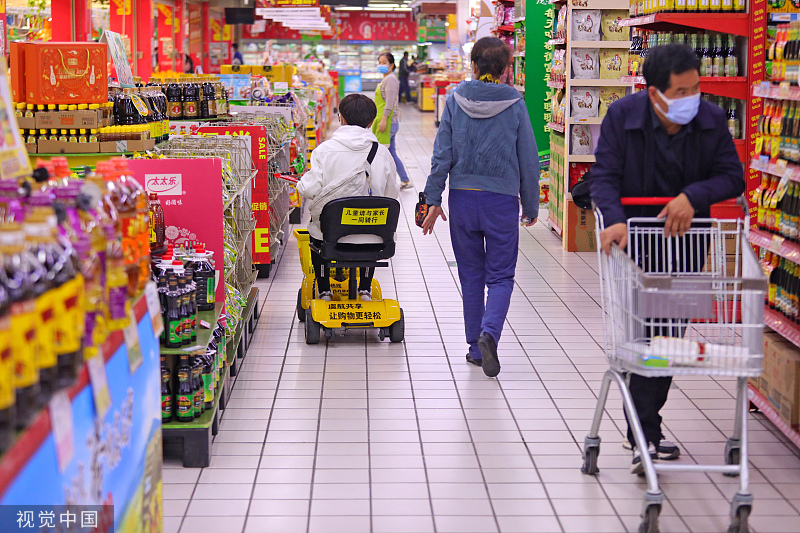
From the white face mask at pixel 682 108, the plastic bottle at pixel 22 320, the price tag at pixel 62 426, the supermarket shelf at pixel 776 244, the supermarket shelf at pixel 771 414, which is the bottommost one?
the supermarket shelf at pixel 771 414

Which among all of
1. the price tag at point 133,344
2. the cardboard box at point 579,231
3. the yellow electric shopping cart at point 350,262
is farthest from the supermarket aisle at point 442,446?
the cardboard box at point 579,231

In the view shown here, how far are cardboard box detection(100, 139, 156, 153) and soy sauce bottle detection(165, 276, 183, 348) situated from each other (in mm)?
1509

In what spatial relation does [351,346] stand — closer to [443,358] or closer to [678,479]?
[443,358]

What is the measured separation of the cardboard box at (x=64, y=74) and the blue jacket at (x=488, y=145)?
1.89 metres

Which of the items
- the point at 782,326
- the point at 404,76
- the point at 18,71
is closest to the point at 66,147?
the point at 18,71

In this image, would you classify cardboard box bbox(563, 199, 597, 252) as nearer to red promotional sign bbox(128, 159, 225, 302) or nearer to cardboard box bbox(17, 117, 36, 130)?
red promotional sign bbox(128, 159, 225, 302)

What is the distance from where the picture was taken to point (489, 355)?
15.2ft

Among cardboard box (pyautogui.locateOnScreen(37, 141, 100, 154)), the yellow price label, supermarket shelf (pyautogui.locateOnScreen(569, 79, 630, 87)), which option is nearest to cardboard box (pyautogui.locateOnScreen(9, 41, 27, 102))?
cardboard box (pyautogui.locateOnScreen(37, 141, 100, 154))

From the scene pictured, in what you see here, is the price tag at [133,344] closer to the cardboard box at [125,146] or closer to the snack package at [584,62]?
the cardboard box at [125,146]

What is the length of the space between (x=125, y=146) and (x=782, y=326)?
338 cm

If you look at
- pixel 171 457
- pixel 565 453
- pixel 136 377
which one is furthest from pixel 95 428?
pixel 565 453

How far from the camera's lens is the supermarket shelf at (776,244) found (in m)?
3.67

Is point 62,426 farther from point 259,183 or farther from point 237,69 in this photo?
point 237,69

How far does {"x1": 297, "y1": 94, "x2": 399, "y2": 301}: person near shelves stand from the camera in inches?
207
